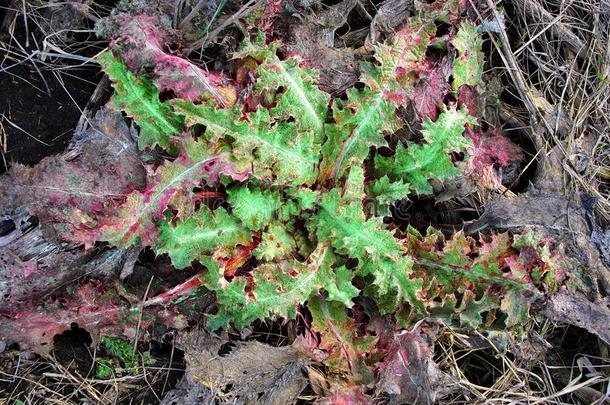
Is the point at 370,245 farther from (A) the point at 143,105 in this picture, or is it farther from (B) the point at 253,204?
(A) the point at 143,105

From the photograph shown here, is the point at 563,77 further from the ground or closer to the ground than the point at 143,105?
closer to the ground

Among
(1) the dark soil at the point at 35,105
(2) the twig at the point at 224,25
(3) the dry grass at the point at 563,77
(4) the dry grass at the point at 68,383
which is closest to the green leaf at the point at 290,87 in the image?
(2) the twig at the point at 224,25

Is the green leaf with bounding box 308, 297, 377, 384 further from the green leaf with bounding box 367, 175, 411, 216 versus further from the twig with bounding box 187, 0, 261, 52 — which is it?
the twig with bounding box 187, 0, 261, 52

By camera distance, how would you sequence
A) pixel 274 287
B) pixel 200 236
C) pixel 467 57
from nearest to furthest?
pixel 274 287 < pixel 200 236 < pixel 467 57

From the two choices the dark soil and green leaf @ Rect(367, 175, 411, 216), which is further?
the dark soil

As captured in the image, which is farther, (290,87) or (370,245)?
(290,87)

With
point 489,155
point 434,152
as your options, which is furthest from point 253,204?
point 489,155

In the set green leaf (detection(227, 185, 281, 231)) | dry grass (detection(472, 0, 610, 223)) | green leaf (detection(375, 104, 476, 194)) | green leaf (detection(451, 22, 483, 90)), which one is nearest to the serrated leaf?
green leaf (detection(227, 185, 281, 231))
